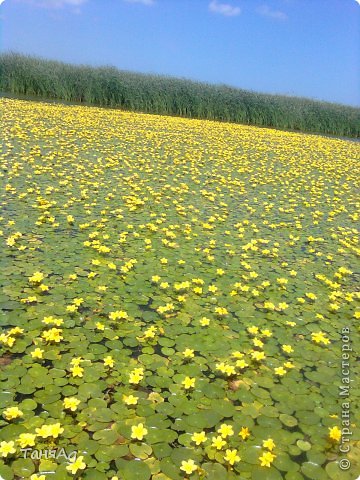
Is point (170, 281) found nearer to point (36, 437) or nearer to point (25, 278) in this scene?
point (25, 278)

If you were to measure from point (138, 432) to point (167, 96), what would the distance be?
59.4 ft

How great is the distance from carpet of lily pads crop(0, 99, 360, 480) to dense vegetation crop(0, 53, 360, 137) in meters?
13.0

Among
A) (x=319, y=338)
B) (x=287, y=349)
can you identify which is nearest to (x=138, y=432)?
(x=287, y=349)

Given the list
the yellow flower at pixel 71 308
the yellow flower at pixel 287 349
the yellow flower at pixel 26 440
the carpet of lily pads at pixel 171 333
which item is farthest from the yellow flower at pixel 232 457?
the yellow flower at pixel 71 308

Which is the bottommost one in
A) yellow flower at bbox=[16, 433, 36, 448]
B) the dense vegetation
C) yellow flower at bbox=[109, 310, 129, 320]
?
yellow flower at bbox=[16, 433, 36, 448]

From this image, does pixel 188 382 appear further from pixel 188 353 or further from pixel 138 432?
pixel 138 432

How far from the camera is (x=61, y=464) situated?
1.74 metres

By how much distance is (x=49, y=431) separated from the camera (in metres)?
1.80

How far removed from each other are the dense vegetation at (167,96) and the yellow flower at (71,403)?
17709 millimetres

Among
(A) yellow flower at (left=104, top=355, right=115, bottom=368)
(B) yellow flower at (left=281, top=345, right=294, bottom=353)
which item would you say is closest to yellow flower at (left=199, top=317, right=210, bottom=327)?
(B) yellow flower at (left=281, top=345, right=294, bottom=353)

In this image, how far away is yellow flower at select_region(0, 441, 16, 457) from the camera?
67.3 inches

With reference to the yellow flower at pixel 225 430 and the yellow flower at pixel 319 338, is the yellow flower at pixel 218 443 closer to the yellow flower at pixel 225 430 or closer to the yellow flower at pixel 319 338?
the yellow flower at pixel 225 430

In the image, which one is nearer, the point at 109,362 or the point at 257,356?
the point at 109,362

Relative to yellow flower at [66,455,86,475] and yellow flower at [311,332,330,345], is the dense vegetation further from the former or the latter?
yellow flower at [66,455,86,475]
